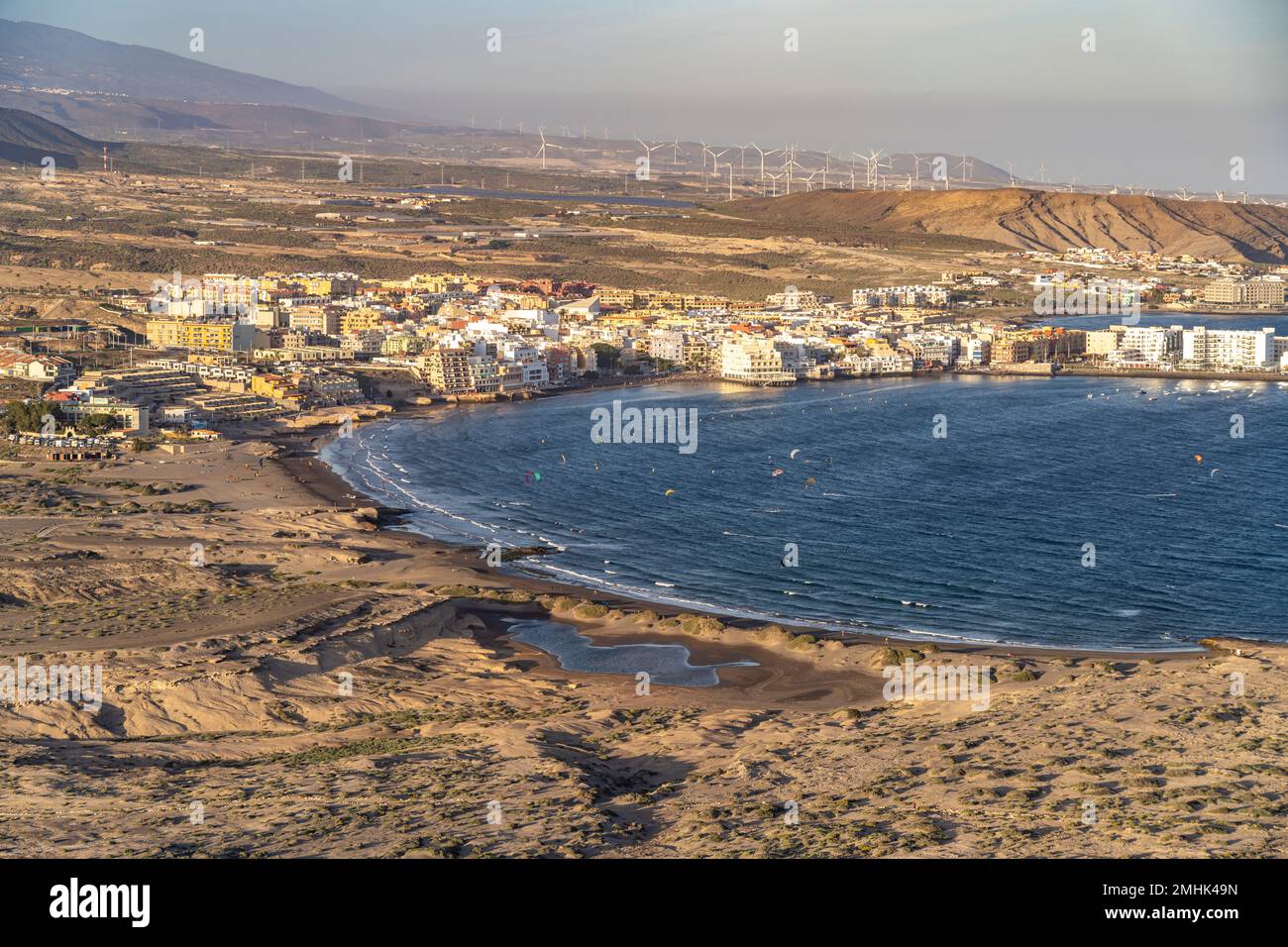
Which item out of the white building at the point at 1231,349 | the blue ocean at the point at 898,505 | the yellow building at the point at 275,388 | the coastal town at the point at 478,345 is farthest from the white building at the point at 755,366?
the white building at the point at 1231,349

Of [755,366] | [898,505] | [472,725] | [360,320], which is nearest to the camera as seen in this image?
[472,725]

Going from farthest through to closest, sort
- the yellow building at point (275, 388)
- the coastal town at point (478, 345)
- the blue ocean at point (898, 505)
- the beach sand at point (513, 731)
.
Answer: the yellow building at point (275, 388) < the coastal town at point (478, 345) < the blue ocean at point (898, 505) < the beach sand at point (513, 731)

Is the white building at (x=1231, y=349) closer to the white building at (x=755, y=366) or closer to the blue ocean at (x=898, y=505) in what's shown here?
the blue ocean at (x=898, y=505)

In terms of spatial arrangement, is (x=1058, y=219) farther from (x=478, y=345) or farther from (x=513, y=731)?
(x=513, y=731)

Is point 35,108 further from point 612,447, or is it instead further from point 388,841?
point 388,841

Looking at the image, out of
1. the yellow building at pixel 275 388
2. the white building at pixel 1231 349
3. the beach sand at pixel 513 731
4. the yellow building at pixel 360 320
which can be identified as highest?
the yellow building at pixel 360 320

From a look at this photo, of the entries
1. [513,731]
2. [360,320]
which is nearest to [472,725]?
[513,731]

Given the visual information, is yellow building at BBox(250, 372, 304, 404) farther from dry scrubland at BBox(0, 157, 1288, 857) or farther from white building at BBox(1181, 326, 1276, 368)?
white building at BBox(1181, 326, 1276, 368)
